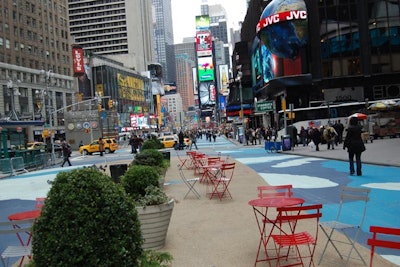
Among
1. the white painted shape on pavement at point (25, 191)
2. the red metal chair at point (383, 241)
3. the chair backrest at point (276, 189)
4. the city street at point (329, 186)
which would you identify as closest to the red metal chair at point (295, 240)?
the chair backrest at point (276, 189)

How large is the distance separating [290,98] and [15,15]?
5556cm

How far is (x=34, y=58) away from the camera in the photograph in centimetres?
8400

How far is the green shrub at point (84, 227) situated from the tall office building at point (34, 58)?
216 feet

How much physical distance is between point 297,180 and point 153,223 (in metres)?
9.04

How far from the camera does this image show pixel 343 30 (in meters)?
48.8

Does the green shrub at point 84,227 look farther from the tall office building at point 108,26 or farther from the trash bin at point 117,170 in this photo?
the tall office building at point 108,26

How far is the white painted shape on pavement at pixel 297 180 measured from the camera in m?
13.6

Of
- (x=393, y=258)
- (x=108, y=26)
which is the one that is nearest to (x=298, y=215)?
(x=393, y=258)

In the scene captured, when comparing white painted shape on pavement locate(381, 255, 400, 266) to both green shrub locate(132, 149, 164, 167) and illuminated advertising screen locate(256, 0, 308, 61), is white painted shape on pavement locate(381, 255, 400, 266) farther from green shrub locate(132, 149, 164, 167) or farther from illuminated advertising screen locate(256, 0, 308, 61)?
illuminated advertising screen locate(256, 0, 308, 61)

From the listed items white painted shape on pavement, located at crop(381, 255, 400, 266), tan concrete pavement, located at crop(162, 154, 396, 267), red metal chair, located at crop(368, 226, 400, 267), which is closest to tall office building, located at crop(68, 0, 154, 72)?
tan concrete pavement, located at crop(162, 154, 396, 267)

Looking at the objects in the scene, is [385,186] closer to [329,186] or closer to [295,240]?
[329,186]

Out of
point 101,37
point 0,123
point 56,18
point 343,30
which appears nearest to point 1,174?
point 0,123

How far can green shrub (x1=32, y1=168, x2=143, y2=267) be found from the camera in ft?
12.1

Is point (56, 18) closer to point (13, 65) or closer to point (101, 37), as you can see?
point (13, 65)
